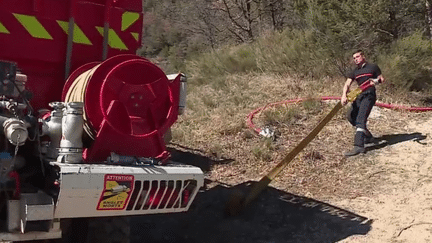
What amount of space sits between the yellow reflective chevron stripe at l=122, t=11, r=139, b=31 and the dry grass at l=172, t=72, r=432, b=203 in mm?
2829

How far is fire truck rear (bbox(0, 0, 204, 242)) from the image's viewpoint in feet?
12.3

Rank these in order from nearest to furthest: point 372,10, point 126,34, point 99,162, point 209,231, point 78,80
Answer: point 99,162
point 78,80
point 126,34
point 209,231
point 372,10

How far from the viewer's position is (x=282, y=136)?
8.28m

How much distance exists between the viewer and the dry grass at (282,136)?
686cm

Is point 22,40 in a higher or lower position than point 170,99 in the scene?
higher

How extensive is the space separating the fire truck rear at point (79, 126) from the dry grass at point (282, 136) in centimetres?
263

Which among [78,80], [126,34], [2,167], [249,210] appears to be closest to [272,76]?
[249,210]

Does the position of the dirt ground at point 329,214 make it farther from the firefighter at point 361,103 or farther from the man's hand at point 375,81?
the man's hand at point 375,81

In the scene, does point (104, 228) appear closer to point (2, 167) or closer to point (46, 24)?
point (2, 167)

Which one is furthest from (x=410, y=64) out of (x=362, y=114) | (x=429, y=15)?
(x=362, y=114)

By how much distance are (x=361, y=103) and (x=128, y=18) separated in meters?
3.61

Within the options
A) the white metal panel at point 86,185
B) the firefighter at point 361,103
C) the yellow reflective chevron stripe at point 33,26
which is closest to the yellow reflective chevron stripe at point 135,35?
the yellow reflective chevron stripe at point 33,26

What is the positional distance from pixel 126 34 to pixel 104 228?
1726 millimetres

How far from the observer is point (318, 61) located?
11.2 metres
